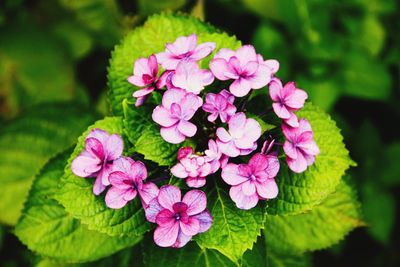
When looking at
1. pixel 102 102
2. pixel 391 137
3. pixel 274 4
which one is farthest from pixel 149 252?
pixel 391 137

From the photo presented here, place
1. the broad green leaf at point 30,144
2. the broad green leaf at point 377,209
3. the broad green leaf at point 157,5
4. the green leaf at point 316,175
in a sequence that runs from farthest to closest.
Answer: the broad green leaf at point 157,5
the broad green leaf at point 377,209
the broad green leaf at point 30,144
the green leaf at point 316,175

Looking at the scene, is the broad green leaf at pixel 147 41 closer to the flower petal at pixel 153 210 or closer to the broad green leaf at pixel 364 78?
the flower petal at pixel 153 210

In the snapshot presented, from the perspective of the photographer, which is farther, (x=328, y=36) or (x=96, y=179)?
(x=328, y=36)

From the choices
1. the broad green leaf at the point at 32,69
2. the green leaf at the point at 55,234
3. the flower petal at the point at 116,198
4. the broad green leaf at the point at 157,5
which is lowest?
the green leaf at the point at 55,234

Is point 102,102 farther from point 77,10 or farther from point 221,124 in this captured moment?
point 221,124

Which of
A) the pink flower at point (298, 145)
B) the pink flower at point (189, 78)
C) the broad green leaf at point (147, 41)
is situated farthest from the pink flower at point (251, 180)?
the broad green leaf at point (147, 41)

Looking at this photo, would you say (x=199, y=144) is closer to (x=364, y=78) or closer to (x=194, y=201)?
(x=194, y=201)
